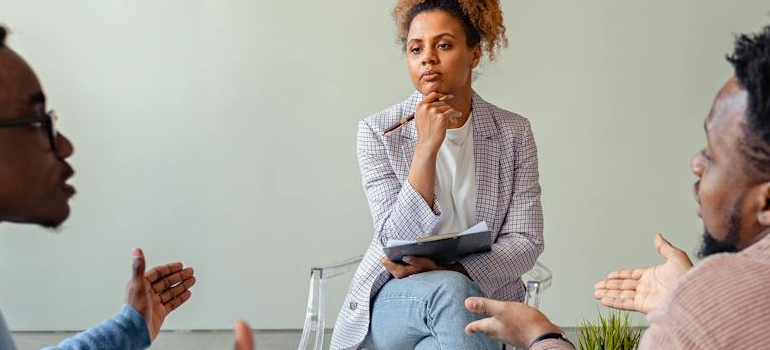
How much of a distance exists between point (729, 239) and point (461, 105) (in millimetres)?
1304

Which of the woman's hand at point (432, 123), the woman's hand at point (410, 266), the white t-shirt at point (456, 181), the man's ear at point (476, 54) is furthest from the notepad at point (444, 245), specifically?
the man's ear at point (476, 54)

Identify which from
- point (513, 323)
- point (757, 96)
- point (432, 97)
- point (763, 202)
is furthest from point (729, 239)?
point (432, 97)

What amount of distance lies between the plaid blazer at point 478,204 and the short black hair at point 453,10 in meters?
0.19

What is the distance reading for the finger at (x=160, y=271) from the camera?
68.6 inches

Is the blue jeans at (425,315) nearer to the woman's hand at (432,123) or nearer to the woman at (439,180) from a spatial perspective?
the woman at (439,180)

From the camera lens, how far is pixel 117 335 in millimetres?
1565

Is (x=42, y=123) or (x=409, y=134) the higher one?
(x=42, y=123)

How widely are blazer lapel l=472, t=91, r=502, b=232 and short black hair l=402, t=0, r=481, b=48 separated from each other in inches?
8.3

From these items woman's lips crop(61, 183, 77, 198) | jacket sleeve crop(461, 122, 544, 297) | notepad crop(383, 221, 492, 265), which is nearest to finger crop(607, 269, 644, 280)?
notepad crop(383, 221, 492, 265)

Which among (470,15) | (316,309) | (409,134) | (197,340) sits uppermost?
(470,15)

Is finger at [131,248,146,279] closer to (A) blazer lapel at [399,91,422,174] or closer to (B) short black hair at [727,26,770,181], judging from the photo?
(A) blazer lapel at [399,91,422,174]

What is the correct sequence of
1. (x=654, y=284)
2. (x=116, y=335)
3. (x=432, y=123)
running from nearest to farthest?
(x=116, y=335), (x=654, y=284), (x=432, y=123)

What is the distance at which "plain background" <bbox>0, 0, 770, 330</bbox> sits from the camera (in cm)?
382

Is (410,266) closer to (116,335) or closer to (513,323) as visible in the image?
(513,323)
